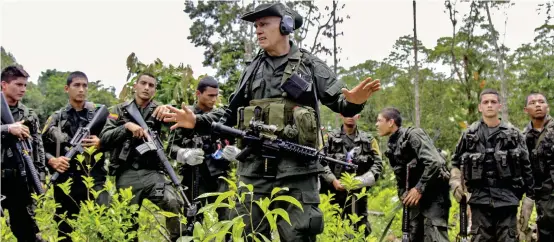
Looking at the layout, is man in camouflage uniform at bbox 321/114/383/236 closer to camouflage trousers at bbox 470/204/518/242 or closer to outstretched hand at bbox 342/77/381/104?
camouflage trousers at bbox 470/204/518/242

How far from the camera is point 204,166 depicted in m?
6.68

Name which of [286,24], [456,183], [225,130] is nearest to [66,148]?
[225,130]

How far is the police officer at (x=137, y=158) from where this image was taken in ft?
19.4

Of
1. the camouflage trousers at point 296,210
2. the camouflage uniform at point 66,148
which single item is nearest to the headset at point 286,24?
the camouflage trousers at point 296,210

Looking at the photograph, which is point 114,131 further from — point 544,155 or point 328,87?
point 544,155

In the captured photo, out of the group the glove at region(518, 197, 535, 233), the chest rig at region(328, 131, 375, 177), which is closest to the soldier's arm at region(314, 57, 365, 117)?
the chest rig at region(328, 131, 375, 177)

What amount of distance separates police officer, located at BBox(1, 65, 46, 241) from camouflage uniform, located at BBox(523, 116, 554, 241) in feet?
18.1

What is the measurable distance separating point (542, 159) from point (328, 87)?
405 centimetres

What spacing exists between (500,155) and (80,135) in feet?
14.5

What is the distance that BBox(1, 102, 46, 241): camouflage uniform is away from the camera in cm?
552

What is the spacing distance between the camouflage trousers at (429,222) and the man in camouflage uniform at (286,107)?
295 cm

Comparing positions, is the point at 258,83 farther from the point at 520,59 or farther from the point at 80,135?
the point at 520,59

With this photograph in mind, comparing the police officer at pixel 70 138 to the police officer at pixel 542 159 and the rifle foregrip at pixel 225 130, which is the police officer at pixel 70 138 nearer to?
the rifle foregrip at pixel 225 130

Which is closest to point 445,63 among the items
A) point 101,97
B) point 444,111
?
point 444,111
